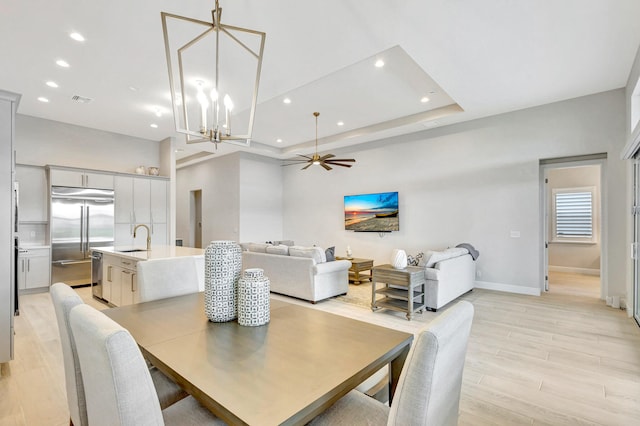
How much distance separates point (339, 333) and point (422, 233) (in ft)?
17.5

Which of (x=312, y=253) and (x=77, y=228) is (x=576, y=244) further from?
(x=77, y=228)

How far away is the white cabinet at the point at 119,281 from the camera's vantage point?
3606 mm

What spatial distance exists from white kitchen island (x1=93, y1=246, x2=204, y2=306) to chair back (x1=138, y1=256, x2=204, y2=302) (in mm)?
1085

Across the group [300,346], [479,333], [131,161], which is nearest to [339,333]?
[300,346]

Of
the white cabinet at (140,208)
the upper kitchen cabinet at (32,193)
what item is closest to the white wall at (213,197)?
the white cabinet at (140,208)

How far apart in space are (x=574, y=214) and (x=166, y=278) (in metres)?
8.55

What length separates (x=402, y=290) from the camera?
4.34 meters

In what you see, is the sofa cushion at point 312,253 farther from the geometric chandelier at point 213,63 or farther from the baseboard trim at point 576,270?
the baseboard trim at point 576,270

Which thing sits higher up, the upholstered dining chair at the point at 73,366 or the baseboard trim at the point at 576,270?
the upholstered dining chair at the point at 73,366

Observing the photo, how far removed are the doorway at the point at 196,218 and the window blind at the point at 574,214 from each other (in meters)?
9.87

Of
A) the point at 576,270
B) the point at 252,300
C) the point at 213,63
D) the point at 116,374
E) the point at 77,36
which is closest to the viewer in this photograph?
the point at 116,374

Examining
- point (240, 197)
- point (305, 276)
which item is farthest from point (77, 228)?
point (305, 276)

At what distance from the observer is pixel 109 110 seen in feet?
17.1

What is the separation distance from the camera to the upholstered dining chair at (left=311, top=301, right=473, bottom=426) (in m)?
0.86
